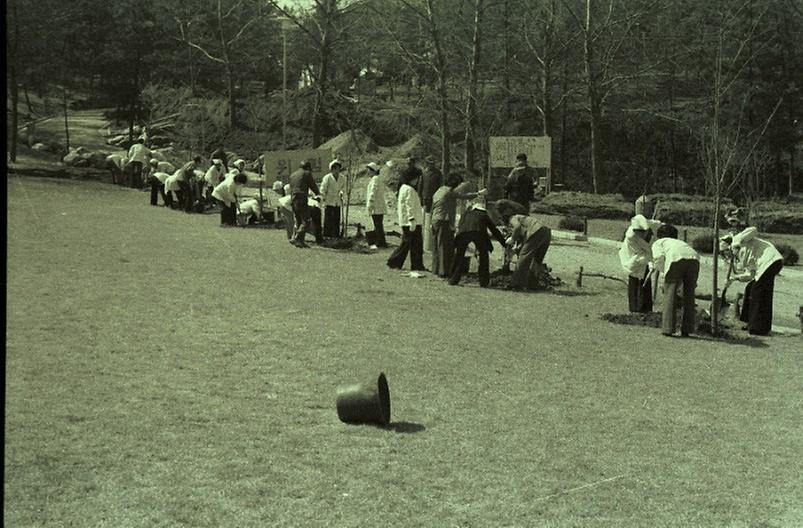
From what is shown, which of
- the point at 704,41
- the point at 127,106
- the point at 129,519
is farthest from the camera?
the point at 127,106

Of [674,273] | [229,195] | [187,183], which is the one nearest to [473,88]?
[187,183]

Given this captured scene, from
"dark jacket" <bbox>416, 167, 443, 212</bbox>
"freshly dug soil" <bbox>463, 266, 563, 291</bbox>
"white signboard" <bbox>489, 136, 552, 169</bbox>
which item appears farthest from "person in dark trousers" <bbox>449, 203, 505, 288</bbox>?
"white signboard" <bbox>489, 136, 552, 169</bbox>

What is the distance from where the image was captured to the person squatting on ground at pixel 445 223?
59.1 ft

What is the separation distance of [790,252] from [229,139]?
27.4 metres

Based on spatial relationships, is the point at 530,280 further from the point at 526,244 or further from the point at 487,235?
the point at 487,235

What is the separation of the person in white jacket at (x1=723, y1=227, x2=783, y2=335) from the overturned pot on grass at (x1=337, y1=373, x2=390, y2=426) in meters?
Result: 7.35

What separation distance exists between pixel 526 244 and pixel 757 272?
375 centimetres

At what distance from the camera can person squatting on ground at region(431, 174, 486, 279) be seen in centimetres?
1800

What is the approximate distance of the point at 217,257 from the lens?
1880cm

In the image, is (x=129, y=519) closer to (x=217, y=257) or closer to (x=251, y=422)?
(x=251, y=422)

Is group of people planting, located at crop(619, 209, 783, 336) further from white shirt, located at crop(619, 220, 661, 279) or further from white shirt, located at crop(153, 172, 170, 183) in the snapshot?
white shirt, located at crop(153, 172, 170, 183)

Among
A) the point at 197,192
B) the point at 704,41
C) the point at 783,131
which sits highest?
the point at 704,41

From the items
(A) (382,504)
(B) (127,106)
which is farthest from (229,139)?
(A) (382,504)

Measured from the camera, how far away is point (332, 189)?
22.2 meters
